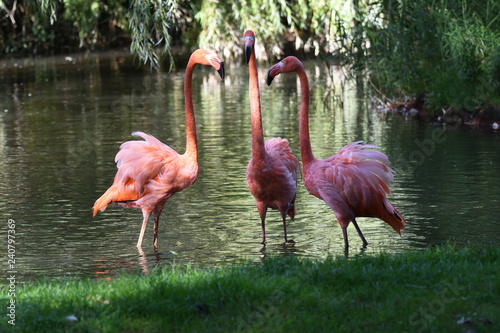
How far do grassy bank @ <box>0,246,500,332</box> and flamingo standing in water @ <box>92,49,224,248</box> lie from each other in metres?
1.96

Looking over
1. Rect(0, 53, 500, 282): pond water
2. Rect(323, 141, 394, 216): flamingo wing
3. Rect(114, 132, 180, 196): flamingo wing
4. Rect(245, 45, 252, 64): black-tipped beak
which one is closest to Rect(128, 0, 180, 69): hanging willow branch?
Rect(114, 132, 180, 196): flamingo wing

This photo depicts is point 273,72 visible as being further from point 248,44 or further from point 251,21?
point 251,21

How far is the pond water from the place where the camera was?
6.77 m

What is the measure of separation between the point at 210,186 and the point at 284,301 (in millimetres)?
→ 5276

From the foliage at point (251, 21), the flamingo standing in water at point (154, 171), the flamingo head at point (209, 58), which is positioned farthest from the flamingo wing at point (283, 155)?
the foliage at point (251, 21)

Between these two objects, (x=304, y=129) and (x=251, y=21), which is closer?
(x=304, y=129)

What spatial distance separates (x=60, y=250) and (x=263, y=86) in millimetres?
15506

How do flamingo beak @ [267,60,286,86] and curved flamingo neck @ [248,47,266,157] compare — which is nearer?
flamingo beak @ [267,60,286,86]

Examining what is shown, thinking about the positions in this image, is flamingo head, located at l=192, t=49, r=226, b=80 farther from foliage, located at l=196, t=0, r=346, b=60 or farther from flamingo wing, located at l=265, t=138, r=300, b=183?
foliage, located at l=196, t=0, r=346, b=60

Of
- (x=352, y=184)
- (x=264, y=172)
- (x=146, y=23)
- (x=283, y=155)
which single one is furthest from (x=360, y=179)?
(x=146, y=23)

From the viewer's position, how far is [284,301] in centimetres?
433

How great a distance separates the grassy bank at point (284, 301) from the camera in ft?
13.3

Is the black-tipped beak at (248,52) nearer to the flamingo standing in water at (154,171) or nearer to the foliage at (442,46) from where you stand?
the flamingo standing in water at (154,171)

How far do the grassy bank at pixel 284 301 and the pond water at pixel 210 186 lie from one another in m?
1.17
